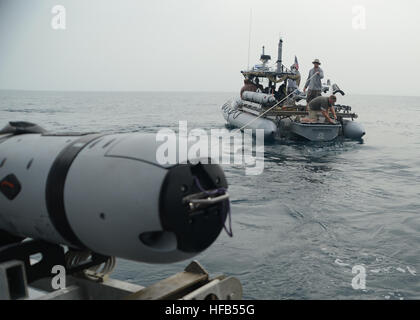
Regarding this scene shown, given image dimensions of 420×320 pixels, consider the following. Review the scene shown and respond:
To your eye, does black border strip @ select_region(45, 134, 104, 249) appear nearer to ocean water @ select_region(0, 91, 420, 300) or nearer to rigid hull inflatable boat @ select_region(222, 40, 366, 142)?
ocean water @ select_region(0, 91, 420, 300)

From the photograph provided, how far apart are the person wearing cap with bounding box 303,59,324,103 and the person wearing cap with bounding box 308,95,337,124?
1485mm

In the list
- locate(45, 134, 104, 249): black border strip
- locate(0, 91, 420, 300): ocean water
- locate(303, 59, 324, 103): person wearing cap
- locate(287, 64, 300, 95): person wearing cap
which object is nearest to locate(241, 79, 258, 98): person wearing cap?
locate(287, 64, 300, 95): person wearing cap

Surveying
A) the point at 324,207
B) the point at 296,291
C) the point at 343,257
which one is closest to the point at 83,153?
the point at 296,291

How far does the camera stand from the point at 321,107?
2053cm

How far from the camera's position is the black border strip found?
10.7 ft

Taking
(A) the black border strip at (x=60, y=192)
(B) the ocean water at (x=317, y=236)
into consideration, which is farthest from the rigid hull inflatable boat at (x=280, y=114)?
(A) the black border strip at (x=60, y=192)

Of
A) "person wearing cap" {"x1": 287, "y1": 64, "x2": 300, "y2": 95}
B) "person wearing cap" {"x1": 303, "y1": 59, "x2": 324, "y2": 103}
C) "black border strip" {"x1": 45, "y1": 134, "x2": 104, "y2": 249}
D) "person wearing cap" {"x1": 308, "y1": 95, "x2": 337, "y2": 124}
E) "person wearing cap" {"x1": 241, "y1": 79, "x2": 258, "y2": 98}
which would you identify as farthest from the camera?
"person wearing cap" {"x1": 241, "y1": 79, "x2": 258, "y2": 98}

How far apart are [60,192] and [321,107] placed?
61.9ft

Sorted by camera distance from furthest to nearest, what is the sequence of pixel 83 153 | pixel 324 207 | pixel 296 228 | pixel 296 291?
pixel 324 207 < pixel 296 228 < pixel 296 291 < pixel 83 153

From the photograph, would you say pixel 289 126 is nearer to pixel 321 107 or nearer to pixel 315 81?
pixel 321 107

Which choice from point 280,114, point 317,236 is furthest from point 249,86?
point 317,236

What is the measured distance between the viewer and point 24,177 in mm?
3494
